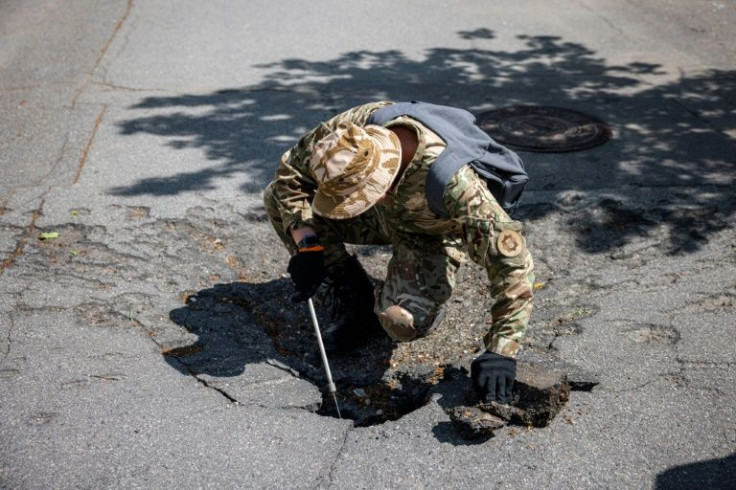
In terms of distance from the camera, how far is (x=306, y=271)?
3174 millimetres

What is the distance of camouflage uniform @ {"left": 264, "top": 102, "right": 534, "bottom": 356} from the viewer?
8.77ft

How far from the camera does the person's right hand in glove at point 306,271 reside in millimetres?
3168

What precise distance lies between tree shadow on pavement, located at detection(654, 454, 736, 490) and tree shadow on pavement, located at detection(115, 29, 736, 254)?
5.27 ft

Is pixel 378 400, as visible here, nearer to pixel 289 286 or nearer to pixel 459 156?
pixel 289 286

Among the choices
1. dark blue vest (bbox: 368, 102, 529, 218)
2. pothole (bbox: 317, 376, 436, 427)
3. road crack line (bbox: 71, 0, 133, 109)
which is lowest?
pothole (bbox: 317, 376, 436, 427)

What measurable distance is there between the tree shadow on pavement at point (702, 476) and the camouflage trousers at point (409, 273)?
1.17m

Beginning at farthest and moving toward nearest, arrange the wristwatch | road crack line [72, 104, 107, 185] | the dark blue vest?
road crack line [72, 104, 107, 185], the wristwatch, the dark blue vest

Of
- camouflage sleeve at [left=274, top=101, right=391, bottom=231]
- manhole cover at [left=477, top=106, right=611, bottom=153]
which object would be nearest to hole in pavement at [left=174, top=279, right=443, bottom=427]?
camouflage sleeve at [left=274, top=101, right=391, bottom=231]

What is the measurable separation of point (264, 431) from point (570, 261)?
198 centimetres

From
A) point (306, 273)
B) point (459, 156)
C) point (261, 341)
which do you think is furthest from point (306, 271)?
point (459, 156)

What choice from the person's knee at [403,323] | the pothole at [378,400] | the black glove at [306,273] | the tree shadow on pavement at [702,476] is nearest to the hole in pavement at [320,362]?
the pothole at [378,400]

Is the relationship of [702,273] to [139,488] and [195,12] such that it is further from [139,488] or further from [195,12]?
[195,12]

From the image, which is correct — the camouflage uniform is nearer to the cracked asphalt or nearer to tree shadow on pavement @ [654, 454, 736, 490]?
the cracked asphalt

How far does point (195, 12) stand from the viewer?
8195 millimetres
